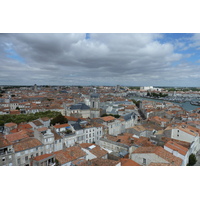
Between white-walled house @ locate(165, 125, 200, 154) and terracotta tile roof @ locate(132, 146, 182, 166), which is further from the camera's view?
white-walled house @ locate(165, 125, 200, 154)

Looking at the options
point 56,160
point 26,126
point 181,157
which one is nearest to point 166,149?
point 181,157

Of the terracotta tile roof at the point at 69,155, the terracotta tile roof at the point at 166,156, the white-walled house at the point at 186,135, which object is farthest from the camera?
the white-walled house at the point at 186,135

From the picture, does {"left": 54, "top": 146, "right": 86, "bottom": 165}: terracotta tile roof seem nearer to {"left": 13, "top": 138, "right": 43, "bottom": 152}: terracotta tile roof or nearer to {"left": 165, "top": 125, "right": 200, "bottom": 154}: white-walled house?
{"left": 13, "top": 138, "right": 43, "bottom": 152}: terracotta tile roof

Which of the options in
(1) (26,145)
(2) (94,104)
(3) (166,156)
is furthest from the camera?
(2) (94,104)

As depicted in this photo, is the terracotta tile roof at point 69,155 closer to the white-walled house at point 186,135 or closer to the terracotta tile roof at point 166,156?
the terracotta tile roof at point 166,156

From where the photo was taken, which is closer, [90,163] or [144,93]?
[90,163]

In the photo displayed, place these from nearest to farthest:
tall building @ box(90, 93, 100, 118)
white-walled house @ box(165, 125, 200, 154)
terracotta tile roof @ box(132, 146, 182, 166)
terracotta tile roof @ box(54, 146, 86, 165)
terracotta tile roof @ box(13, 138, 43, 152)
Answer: terracotta tile roof @ box(132, 146, 182, 166) < terracotta tile roof @ box(54, 146, 86, 165) < terracotta tile roof @ box(13, 138, 43, 152) < white-walled house @ box(165, 125, 200, 154) < tall building @ box(90, 93, 100, 118)

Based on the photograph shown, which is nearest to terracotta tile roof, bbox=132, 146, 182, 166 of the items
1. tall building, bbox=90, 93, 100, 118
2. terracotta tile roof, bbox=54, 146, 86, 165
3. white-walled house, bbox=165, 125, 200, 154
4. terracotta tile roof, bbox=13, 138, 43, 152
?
terracotta tile roof, bbox=54, 146, 86, 165

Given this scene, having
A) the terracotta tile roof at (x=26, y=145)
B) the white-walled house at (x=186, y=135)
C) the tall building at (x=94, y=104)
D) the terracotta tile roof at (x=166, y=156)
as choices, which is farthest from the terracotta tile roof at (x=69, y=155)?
the tall building at (x=94, y=104)

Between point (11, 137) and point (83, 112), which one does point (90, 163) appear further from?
point (83, 112)

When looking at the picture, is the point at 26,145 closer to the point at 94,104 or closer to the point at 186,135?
the point at 186,135

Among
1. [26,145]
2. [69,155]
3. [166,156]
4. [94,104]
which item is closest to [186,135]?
[166,156]
